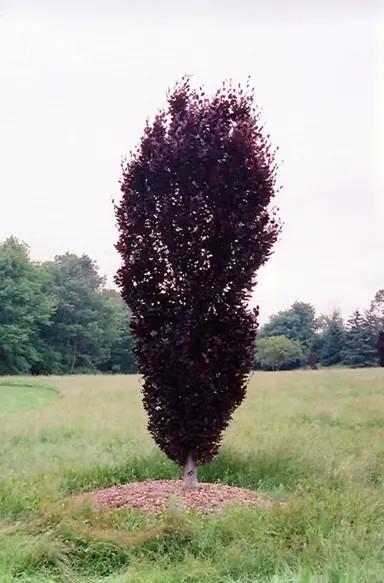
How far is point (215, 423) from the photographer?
5.27 metres

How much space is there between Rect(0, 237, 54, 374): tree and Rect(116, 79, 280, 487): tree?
15.4 metres

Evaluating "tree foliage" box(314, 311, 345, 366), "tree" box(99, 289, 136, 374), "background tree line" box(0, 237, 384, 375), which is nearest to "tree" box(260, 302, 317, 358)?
"background tree line" box(0, 237, 384, 375)

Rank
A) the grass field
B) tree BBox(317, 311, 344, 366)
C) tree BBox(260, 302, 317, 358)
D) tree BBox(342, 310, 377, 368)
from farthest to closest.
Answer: tree BBox(260, 302, 317, 358) → tree BBox(317, 311, 344, 366) → tree BBox(342, 310, 377, 368) → the grass field

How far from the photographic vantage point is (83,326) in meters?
21.0

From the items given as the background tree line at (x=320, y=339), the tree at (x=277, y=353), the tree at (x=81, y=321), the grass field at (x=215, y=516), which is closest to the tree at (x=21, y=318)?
the tree at (x=81, y=321)

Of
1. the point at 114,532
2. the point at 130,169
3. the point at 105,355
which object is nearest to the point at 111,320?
the point at 105,355

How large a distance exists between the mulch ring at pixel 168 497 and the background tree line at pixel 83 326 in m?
11.8

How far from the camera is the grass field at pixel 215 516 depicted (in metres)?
3.64

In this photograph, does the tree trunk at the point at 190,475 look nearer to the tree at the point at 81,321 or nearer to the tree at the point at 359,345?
the tree at the point at 359,345

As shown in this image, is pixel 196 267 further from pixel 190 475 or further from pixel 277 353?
pixel 277 353

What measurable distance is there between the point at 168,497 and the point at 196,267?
2098 millimetres

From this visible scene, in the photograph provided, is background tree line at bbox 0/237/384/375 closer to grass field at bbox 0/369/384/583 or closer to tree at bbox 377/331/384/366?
tree at bbox 377/331/384/366

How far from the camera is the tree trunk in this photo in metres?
5.22

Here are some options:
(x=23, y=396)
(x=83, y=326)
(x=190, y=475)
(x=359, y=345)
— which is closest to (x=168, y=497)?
(x=190, y=475)
